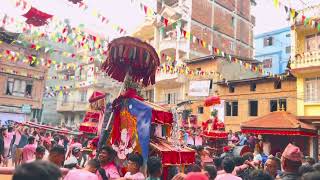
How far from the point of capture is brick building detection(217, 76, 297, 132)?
78.3 feet

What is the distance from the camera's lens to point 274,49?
44.1 meters

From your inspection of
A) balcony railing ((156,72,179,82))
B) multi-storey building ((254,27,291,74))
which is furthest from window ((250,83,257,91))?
multi-storey building ((254,27,291,74))

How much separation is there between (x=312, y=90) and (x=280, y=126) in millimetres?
5719

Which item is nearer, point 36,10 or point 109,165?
point 109,165

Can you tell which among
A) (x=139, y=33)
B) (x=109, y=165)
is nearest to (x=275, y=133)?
(x=109, y=165)

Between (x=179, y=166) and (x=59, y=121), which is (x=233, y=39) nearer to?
(x=59, y=121)

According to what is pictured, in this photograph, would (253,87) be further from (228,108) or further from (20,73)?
(20,73)

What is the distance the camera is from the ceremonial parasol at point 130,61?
21.4ft

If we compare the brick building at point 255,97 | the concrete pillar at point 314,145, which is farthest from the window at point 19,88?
the concrete pillar at point 314,145

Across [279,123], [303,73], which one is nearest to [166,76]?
[303,73]

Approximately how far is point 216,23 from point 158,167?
108ft

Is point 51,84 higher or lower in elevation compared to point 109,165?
higher

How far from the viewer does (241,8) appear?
39.3 metres

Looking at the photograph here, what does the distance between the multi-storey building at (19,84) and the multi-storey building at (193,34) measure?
1236 cm
